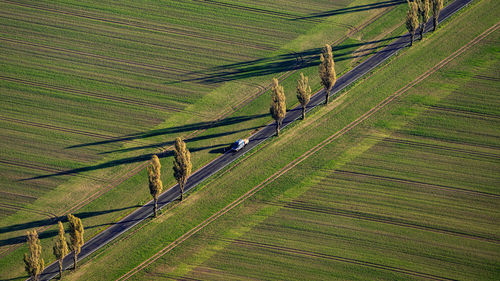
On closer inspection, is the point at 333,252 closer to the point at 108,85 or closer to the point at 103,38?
the point at 108,85

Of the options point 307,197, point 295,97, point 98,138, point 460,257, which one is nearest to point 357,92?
point 295,97

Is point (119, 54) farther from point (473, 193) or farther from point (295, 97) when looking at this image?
point (473, 193)

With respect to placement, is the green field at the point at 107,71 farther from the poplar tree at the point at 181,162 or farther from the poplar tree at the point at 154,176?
the poplar tree at the point at 181,162

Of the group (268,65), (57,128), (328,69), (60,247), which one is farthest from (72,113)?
(328,69)

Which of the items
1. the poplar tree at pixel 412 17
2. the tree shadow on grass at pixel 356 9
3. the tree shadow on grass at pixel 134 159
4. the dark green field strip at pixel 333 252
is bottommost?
the dark green field strip at pixel 333 252

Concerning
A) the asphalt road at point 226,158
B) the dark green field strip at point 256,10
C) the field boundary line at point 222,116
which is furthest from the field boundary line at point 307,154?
the dark green field strip at point 256,10

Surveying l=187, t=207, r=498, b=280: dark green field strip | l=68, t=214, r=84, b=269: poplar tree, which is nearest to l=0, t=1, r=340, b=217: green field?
l=68, t=214, r=84, b=269: poplar tree

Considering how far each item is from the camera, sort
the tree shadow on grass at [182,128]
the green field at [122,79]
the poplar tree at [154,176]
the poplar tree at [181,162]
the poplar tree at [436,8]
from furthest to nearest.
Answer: the poplar tree at [436,8], the tree shadow on grass at [182,128], the green field at [122,79], the poplar tree at [181,162], the poplar tree at [154,176]
